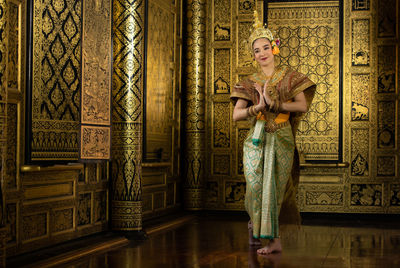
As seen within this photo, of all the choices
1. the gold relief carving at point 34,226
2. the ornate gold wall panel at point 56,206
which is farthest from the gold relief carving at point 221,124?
the gold relief carving at point 34,226

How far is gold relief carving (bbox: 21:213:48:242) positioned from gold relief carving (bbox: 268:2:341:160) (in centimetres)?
396

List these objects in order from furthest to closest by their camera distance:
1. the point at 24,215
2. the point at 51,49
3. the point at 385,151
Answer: the point at 385,151, the point at 51,49, the point at 24,215

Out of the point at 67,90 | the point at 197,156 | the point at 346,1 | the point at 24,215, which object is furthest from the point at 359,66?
the point at 24,215

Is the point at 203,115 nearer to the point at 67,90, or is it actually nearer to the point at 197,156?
the point at 197,156

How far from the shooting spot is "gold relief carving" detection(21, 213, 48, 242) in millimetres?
4000

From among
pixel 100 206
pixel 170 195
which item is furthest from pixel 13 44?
pixel 170 195

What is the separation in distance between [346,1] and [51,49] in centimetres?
438

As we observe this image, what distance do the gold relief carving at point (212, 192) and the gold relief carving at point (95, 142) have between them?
108 inches

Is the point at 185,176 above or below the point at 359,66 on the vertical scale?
below

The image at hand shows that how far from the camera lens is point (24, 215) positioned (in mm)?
3998

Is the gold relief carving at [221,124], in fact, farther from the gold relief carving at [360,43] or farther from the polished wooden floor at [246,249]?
the gold relief carving at [360,43]

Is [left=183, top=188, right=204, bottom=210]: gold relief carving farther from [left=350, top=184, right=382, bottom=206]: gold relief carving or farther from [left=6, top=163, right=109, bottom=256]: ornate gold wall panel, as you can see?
[left=6, top=163, right=109, bottom=256]: ornate gold wall panel

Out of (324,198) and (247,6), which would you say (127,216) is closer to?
(324,198)

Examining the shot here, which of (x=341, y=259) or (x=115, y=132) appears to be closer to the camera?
(x=341, y=259)
